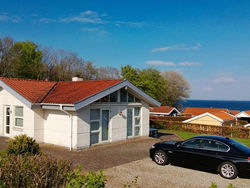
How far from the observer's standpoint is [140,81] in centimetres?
3588

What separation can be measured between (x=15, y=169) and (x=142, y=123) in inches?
492

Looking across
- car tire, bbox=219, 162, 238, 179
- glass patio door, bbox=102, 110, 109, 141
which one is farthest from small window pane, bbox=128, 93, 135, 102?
car tire, bbox=219, 162, 238, 179

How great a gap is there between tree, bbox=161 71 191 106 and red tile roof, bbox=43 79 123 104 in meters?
48.8

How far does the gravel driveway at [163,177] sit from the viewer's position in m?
8.07

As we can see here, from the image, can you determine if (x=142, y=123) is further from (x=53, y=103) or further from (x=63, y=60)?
(x=63, y=60)

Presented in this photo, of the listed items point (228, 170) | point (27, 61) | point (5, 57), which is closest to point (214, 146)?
point (228, 170)

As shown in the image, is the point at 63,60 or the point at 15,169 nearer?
the point at 15,169

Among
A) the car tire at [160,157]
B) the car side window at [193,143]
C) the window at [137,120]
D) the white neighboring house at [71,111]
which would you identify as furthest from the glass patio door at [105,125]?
the car side window at [193,143]

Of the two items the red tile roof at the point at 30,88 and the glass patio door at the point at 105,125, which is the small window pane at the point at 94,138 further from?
the red tile roof at the point at 30,88

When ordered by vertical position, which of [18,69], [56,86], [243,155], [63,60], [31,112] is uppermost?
[63,60]

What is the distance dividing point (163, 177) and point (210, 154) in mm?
2167

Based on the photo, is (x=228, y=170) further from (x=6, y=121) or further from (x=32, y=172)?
(x=6, y=121)

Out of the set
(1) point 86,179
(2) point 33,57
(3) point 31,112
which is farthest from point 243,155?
(2) point 33,57

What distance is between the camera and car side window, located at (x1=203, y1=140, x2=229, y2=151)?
9.15 metres
